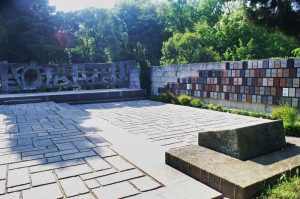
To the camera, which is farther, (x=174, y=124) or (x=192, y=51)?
(x=192, y=51)

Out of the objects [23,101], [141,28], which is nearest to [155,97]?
[23,101]

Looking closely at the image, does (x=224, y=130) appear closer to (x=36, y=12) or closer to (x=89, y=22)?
(x=36, y=12)

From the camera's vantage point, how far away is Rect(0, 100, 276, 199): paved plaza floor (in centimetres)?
259

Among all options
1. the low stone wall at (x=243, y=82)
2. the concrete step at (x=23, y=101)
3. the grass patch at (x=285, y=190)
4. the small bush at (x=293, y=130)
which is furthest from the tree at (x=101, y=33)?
the grass patch at (x=285, y=190)

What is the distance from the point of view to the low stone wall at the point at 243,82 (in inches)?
271

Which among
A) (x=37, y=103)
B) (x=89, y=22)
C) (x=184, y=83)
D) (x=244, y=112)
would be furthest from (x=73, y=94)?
(x=89, y=22)

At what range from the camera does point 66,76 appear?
13.3 meters

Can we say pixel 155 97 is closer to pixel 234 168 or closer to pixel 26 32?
pixel 234 168

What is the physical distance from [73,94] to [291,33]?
27.2ft

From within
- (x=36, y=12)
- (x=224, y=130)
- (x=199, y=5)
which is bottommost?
(x=224, y=130)

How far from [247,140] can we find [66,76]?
11663 mm

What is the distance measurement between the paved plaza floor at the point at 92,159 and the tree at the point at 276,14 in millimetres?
2329

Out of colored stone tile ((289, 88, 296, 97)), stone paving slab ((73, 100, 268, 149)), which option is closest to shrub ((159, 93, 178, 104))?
stone paving slab ((73, 100, 268, 149))

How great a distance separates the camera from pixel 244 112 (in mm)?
7535
